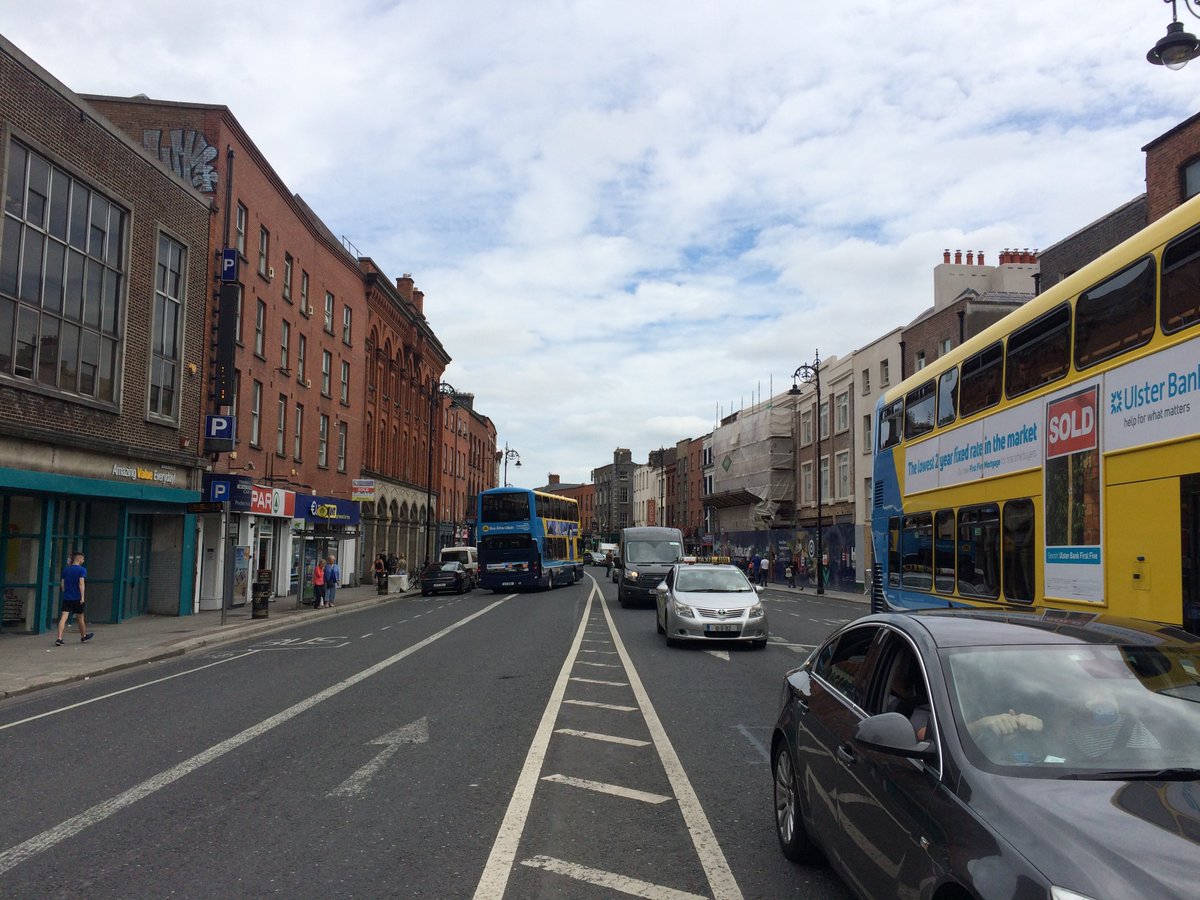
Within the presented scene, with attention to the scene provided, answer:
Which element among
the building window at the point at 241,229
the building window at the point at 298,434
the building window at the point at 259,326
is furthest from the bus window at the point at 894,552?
the building window at the point at 298,434

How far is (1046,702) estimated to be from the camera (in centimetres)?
356

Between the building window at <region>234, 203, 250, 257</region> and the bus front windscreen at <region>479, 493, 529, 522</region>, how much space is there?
1414 centimetres

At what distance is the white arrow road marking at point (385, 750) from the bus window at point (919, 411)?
24.2 feet

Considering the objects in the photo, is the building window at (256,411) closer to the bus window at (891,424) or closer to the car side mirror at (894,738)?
the bus window at (891,424)

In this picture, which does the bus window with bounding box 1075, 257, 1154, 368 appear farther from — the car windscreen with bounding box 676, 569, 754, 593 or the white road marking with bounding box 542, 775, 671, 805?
the car windscreen with bounding box 676, 569, 754, 593

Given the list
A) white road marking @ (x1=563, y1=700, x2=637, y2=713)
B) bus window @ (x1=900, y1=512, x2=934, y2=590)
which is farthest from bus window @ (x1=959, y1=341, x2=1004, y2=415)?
white road marking @ (x1=563, y1=700, x2=637, y2=713)

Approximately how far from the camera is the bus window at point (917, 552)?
1156 cm

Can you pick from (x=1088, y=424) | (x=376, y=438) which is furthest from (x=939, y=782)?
(x=376, y=438)

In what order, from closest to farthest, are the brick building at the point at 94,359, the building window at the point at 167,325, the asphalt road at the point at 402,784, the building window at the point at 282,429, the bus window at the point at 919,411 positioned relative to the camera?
the asphalt road at the point at 402,784
the bus window at the point at 919,411
the brick building at the point at 94,359
the building window at the point at 167,325
the building window at the point at 282,429

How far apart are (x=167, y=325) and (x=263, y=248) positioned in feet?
30.7

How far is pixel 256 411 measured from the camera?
32.4 m

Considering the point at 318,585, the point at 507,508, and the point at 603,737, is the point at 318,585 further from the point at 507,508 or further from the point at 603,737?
the point at 603,737

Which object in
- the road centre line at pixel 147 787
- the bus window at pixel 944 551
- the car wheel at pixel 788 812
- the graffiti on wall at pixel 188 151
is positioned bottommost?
the road centre line at pixel 147 787

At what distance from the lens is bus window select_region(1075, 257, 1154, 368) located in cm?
699
